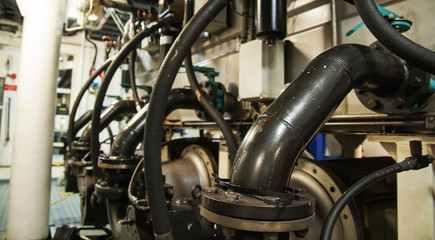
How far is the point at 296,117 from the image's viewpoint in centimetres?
50

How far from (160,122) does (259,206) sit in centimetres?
29

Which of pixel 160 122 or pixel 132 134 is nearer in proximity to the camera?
pixel 160 122

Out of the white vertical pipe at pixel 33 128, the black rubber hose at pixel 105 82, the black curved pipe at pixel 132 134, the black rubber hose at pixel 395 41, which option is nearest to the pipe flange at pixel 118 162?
the black curved pipe at pixel 132 134

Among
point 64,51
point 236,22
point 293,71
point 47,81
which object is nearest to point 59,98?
point 64,51

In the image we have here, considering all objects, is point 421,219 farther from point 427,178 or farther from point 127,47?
point 127,47

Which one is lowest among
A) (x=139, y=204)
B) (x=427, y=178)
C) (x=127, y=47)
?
(x=139, y=204)

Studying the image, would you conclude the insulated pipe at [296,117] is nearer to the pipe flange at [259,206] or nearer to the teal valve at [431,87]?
the pipe flange at [259,206]

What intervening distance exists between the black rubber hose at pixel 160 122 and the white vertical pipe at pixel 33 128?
0.81 metres

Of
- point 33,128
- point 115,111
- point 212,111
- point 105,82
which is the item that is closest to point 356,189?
point 212,111

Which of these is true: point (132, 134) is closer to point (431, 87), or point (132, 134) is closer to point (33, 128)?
point (33, 128)

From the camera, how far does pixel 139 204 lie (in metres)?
0.84

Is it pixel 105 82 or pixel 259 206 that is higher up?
pixel 105 82

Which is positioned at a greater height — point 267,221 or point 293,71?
point 293,71

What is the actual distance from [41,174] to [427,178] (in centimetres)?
129
